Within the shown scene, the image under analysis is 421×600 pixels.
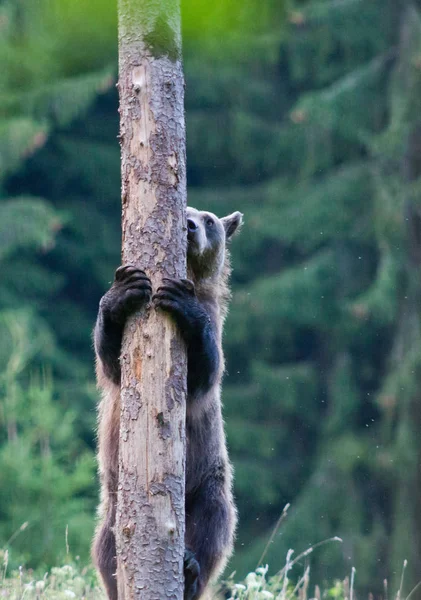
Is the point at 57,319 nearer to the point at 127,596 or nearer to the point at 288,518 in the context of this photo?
the point at 288,518

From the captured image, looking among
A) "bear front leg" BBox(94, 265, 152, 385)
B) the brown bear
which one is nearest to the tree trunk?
"bear front leg" BBox(94, 265, 152, 385)

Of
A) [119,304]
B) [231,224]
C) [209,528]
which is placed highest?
[231,224]

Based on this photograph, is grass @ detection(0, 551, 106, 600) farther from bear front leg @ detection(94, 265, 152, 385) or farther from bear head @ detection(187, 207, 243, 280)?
bear head @ detection(187, 207, 243, 280)

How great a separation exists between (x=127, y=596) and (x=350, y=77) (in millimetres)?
15491

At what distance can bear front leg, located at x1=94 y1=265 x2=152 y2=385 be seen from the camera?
434cm

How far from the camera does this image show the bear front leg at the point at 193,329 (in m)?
4.36

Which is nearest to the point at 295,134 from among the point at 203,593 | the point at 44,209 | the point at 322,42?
the point at 322,42

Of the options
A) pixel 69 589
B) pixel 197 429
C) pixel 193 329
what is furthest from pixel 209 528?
pixel 193 329

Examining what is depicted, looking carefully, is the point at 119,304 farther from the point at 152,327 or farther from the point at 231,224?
the point at 231,224

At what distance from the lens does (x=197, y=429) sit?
5.60m

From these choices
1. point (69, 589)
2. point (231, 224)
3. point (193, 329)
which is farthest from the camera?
point (231, 224)

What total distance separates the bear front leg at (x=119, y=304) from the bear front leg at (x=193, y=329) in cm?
8

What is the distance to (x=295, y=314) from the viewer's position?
1903 cm

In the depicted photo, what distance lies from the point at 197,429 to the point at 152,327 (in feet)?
4.60
